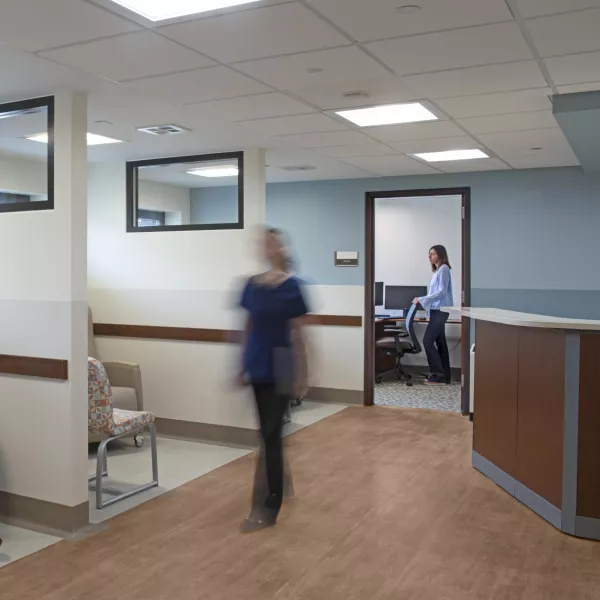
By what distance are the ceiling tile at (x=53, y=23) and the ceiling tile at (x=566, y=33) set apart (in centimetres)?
163

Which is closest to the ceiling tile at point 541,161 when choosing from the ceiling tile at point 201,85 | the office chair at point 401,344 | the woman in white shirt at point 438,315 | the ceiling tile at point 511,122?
the ceiling tile at point 511,122

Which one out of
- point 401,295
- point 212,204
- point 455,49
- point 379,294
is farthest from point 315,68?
point 379,294

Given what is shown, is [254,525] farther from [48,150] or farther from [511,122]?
[511,122]

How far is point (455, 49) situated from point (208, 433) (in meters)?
3.63

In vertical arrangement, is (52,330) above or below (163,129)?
below

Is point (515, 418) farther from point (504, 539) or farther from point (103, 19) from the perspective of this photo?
point (103, 19)

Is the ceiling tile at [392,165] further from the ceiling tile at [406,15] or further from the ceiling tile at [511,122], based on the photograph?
the ceiling tile at [406,15]

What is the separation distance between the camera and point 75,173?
143 inches

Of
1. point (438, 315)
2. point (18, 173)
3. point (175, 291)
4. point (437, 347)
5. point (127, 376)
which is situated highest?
point (18, 173)

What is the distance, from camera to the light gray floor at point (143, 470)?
11.5 feet

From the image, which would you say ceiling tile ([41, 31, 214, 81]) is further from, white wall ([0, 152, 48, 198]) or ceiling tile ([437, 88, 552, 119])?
white wall ([0, 152, 48, 198])

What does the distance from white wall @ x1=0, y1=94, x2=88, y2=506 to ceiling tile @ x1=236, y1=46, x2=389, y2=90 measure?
108cm

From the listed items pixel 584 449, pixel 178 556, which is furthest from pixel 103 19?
pixel 584 449

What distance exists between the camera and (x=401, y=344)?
338 inches
